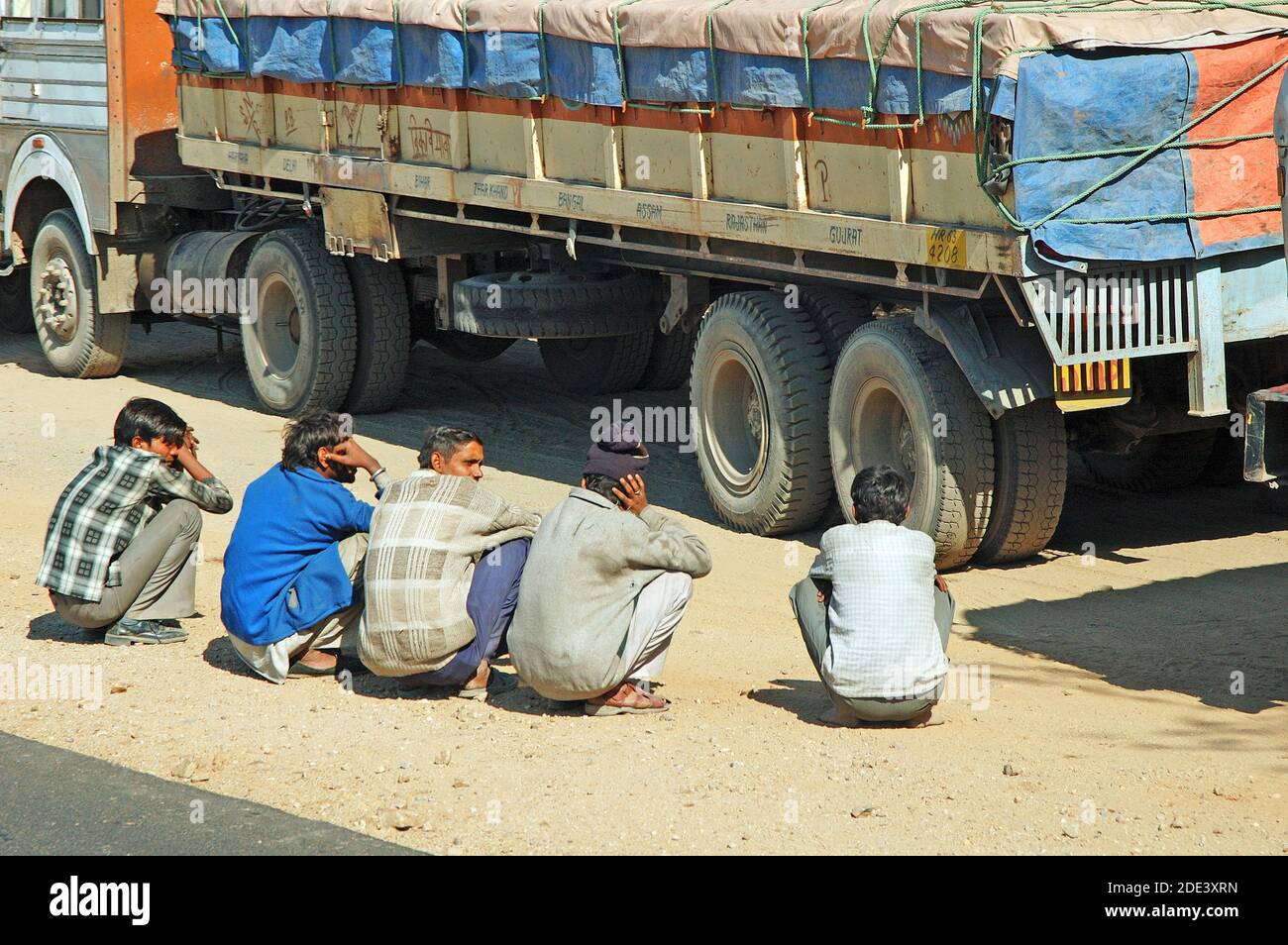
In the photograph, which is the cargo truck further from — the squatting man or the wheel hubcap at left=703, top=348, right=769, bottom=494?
the squatting man

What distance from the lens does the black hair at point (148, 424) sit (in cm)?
705

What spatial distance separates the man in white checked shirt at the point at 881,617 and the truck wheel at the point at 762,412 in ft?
9.26

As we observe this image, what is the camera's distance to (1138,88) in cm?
706

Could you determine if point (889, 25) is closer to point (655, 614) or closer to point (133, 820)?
point (655, 614)

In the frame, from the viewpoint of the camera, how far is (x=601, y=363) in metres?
12.9

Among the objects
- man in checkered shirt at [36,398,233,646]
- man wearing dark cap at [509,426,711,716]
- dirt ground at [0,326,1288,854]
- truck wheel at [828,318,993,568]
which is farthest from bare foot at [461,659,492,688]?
truck wheel at [828,318,993,568]

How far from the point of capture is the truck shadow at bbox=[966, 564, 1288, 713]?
6.55m

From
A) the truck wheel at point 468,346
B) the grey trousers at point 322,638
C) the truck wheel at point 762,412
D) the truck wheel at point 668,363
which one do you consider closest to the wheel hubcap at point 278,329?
the truck wheel at point 468,346

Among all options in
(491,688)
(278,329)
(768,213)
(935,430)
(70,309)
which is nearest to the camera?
(491,688)

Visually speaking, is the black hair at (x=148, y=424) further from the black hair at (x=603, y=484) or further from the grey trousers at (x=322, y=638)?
the black hair at (x=603, y=484)

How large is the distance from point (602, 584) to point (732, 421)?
363cm

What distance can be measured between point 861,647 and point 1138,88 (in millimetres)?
2699

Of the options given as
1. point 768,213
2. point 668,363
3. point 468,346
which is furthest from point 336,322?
point 768,213

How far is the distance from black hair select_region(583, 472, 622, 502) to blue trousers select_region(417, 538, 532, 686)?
45 cm
